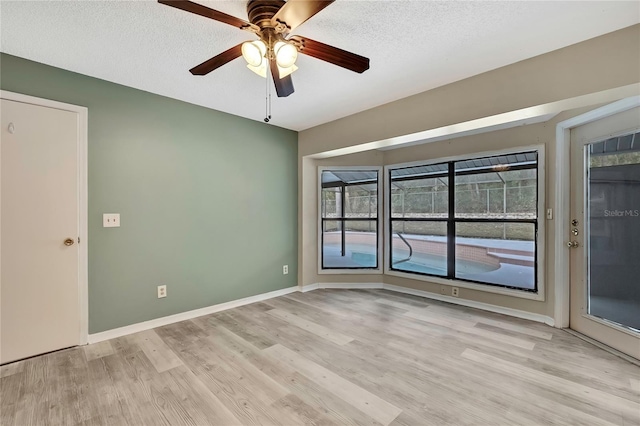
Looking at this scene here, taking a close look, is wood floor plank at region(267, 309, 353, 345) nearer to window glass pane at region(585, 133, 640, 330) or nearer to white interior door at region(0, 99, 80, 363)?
white interior door at region(0, 99, 80, 363)

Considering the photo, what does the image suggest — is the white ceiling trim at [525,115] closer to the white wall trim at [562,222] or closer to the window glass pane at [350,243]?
the white wall trim at [562,222]

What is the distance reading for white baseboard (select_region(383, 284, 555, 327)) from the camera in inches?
121

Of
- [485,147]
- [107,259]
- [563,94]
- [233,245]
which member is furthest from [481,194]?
[107,259]

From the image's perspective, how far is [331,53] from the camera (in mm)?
1715

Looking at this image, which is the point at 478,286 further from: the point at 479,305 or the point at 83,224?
the point at 83,224

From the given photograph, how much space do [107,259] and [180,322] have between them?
3.34ft

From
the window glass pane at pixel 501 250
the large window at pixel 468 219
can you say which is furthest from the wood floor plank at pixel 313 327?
the window glass pane at pixel 501 250

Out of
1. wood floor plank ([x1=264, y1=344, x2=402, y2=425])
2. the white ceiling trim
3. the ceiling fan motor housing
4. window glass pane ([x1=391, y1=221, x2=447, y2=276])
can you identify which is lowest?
wood floor plank ([x1=264, y1=344, x2=402, y2=425])

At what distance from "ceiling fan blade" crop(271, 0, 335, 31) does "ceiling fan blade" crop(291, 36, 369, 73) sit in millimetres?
172

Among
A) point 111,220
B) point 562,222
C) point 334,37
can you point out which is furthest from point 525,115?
point 111,220

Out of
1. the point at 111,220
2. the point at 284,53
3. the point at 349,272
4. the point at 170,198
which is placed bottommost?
the point at 349,272

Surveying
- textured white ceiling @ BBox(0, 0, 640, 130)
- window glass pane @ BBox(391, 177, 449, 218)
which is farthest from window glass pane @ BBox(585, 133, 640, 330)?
window glass pane @ BBox(391, 177, 449, 218)

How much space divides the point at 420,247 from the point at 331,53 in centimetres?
375

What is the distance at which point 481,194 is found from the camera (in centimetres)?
374
